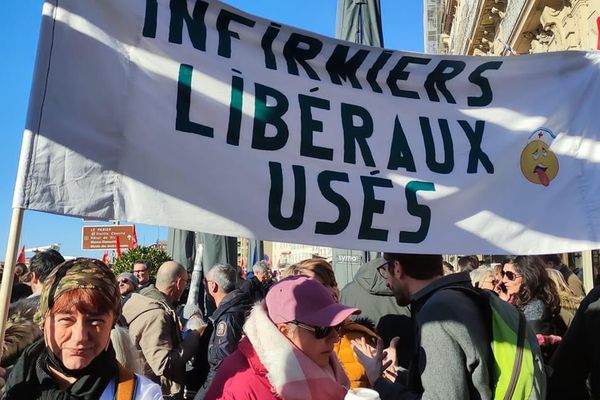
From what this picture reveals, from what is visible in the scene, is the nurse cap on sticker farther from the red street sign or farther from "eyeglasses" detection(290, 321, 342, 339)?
the red street sign

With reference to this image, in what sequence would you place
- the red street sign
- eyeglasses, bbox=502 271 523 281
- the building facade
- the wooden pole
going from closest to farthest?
the wooden pole
eyeglasses, bbox=502 271 523 281
the building facade
the red street sign

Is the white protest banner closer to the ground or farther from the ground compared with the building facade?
closer to the ground

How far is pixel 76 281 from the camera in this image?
195 cm

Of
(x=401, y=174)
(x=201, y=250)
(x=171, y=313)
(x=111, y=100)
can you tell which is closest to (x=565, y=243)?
(x=401, y=174)

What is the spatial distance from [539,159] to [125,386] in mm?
2279

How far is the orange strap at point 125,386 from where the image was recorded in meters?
1.88

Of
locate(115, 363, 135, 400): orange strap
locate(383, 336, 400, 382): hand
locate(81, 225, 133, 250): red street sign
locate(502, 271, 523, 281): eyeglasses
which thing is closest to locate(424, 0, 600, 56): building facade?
locate(502, 271, 523, 281): eyeglasses

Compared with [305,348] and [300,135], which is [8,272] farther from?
[300,135]

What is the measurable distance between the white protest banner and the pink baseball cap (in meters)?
0.20

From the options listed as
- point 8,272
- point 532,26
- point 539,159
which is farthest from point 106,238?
point 8,272

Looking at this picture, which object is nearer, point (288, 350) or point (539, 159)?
point (288, 350)

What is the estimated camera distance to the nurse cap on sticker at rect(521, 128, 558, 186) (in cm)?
285

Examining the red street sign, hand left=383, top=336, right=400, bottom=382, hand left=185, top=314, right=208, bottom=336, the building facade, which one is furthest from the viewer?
the red street sign

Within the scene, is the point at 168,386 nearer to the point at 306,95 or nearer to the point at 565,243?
the point at 306,95
